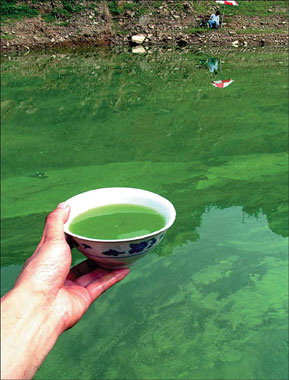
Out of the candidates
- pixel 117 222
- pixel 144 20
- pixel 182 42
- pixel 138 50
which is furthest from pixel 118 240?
pixel 144 20

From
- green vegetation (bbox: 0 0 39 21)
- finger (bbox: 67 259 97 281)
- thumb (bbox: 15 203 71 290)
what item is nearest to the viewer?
thumb (bbox: 15 203 71 290)

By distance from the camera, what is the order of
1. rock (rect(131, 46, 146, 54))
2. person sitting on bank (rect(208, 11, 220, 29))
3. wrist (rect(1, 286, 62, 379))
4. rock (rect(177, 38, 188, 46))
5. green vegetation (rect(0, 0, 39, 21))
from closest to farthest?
wrist (rect(1, 286, 62, 379)), rock (rect(131, 46, 146, 54)), rock (rect(177, 38, 188, 46)), person sitting on bank (rect(208, 11, 220, 29)), green vegetation (rect(0, 0, 39, 21))

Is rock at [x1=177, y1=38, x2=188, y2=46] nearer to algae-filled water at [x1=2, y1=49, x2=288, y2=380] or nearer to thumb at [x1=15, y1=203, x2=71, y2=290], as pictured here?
algae-filled water at [x1=2, y1=49, x2=288, y2=380]

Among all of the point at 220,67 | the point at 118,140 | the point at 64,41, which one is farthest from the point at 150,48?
the point at 118,140

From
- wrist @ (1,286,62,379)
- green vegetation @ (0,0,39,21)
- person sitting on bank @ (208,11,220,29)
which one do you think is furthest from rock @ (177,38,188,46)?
wrist @ (1,286,62,379)

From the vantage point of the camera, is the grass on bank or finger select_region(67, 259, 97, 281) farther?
the grass on bank

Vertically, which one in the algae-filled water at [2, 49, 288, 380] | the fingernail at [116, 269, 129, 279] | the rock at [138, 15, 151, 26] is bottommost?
the rock at [138, 15, 151, 26]

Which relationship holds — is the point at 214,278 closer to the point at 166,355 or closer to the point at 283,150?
Result: the point at 166,355
